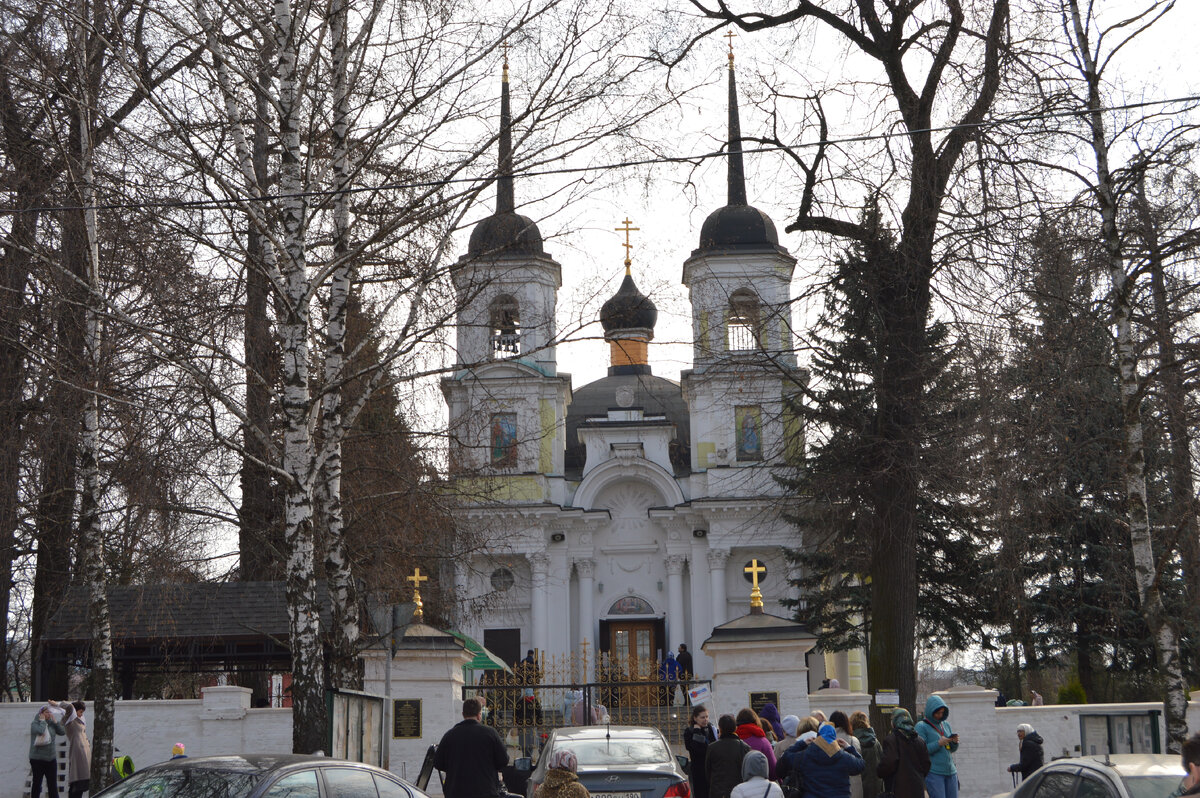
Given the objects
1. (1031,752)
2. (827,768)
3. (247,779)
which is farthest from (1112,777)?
(1031,752)

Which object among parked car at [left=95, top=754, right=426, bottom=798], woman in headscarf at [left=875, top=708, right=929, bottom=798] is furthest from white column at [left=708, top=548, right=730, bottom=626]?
parked car at [left=95, top=754, right=426, bottom=798]

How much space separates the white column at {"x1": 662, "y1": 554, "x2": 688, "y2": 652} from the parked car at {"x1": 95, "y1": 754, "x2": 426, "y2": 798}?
117 feet

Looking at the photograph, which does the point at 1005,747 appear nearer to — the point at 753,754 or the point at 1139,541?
the point at 1139,541

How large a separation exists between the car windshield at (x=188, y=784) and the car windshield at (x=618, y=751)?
4071 millimetres

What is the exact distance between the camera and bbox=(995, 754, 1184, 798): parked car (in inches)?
315

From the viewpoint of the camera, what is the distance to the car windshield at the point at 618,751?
11.6 m

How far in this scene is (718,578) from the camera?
143ft

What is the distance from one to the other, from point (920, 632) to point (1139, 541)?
18937 mm

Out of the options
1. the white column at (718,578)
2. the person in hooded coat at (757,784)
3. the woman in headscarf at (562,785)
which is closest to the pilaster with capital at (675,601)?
the white column at (718,578)

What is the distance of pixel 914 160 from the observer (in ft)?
51.4

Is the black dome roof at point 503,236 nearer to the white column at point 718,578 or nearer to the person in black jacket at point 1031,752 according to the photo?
the person in black jacket at point 1031,752

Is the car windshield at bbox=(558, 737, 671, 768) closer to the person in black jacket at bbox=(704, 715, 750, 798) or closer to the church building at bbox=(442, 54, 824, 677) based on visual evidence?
the person in black jacket at bbox=(704, 715, 750, 798)

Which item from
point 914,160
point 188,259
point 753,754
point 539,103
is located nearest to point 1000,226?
point 914,160

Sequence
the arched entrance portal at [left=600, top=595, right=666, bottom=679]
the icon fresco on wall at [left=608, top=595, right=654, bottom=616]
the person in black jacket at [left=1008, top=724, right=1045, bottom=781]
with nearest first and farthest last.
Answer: the person in black jacket at [left=1008, top=724, right=1045, bottom=781] < the arched entrance portal at [left=600, top=595, right=666, bottom=679] < the icon fresco on wall at [left=608, top=595, right=654, bottom=616]
